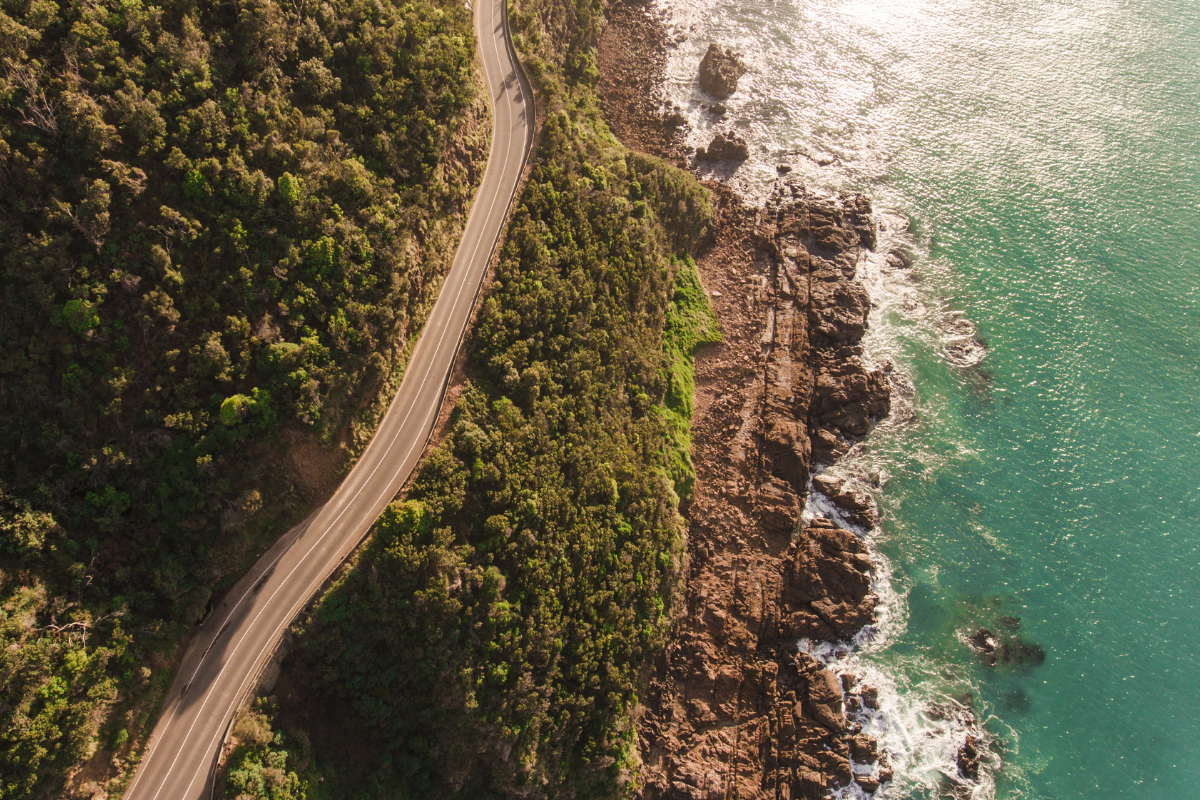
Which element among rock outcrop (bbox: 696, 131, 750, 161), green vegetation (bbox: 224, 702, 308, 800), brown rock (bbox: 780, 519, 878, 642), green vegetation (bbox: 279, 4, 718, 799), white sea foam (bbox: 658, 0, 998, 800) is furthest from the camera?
rock outcrop (bbox: 696, 131, 750, 161)

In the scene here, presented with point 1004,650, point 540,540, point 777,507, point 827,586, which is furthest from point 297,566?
point 1004,650

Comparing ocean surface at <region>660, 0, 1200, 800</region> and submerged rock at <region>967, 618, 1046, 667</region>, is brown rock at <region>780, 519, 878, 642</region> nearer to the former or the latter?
ocean surface at <region>660, 0, 1200, 800</region>

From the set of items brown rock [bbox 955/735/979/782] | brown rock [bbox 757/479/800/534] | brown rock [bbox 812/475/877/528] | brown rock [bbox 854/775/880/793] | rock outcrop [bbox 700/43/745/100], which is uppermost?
rock outcrop [bbox 700/43/745/100]

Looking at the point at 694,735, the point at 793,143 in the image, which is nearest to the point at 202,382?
the point at 694,735

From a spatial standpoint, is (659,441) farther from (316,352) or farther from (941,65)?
(941,65)

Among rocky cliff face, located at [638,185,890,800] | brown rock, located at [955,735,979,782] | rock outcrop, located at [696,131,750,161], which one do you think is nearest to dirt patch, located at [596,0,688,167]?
rock outcrop, located at [696,131,750,161]

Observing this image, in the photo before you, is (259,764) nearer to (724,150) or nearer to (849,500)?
(849,500)
